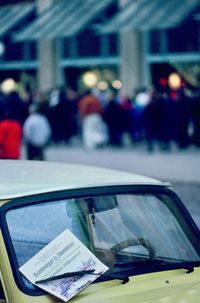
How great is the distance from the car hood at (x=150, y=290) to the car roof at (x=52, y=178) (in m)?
0.49

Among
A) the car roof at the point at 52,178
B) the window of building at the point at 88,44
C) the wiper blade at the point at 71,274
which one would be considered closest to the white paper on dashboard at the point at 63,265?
the wiper blade at the point at 71,274

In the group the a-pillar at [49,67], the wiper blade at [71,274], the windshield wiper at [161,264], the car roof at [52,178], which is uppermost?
the a-pillar at [49,67]

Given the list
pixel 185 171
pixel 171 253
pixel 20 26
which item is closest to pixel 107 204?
pixel 171 253

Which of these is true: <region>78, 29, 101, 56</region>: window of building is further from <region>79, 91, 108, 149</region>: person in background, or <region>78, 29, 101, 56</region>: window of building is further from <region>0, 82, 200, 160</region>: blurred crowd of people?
<region>79, 91, 108, 149</region>: person in background

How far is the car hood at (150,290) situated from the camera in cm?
470

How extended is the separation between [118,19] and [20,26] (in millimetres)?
6208

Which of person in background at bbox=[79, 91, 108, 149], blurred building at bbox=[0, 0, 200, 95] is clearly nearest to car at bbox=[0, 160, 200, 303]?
Answer: person in background at bbox=[79, 91, 108, 149]

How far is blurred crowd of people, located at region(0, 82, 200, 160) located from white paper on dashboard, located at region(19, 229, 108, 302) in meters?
18.5

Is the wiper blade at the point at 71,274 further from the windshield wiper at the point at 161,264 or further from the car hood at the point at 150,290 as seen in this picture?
the windshield wiper at the point at 161,264

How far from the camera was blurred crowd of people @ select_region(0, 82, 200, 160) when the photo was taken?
2644 centimetres

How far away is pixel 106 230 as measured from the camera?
508 cm

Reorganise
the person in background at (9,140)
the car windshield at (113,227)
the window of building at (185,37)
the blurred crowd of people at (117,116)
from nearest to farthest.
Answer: the car windshield at (113,227), the person in background at (9,140), the blurred crowd of people at (117,116), the window of building at (185,37)

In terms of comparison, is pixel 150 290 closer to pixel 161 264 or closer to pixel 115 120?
pixel 161 264

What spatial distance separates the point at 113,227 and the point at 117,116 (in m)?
23.0
